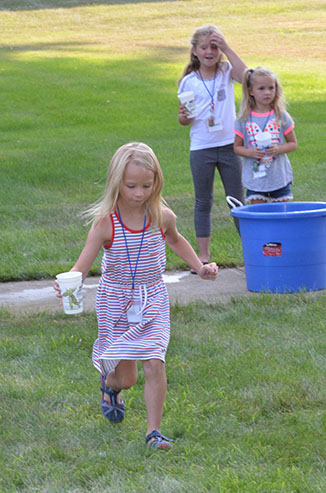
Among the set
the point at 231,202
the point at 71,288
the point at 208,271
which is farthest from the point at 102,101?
the point at 71,288

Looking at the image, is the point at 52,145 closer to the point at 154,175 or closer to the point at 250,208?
the point at 250,208

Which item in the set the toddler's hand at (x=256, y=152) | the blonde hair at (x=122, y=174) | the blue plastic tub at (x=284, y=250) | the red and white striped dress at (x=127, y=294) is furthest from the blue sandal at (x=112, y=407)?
the toddler's hand at (x=256, y=152)

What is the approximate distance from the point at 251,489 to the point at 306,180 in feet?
24.5

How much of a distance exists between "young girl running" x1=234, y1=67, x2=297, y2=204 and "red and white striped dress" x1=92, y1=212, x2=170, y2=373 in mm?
2516

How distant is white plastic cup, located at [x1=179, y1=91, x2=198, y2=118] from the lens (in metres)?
6.20

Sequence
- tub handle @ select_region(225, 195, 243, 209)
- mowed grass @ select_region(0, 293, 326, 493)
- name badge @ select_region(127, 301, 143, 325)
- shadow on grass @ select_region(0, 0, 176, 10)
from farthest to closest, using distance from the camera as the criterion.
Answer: shadow on grass @ select_region(0, 0, 176, 10) < tub handle @ select_region(225, 195, 243, 209) < name badge @ select_region(127, 301, 143, 325) < mowed grass @ select_region(0, 293, 326, 493)

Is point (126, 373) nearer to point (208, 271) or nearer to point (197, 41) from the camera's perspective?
point (208, 271)

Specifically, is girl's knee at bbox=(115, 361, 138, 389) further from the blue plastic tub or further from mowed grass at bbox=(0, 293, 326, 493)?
the blue plastic tub

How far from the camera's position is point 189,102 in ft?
20.5

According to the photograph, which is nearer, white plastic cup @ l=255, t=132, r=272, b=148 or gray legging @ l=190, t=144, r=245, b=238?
white plastic cup @ l=255, t=132, r=272, b=148

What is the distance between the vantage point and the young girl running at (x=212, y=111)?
20.6ft

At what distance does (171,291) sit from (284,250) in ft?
2.92

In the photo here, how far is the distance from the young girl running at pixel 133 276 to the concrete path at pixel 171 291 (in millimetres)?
1886

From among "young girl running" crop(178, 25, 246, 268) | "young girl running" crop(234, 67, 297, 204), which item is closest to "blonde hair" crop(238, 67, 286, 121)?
"young girl running" crop(234, 67, 297, 204)
